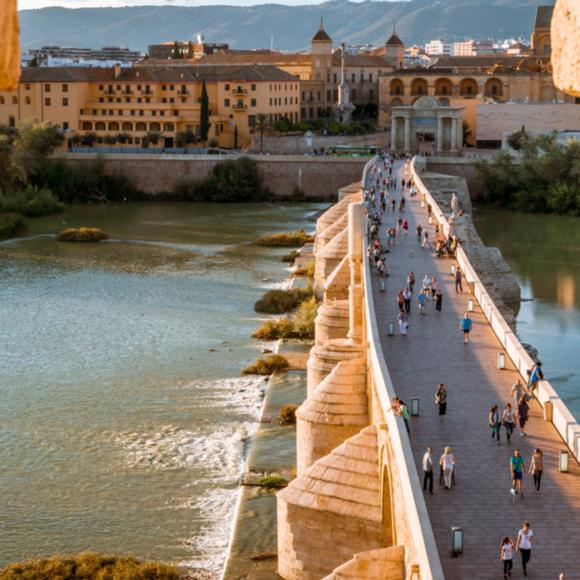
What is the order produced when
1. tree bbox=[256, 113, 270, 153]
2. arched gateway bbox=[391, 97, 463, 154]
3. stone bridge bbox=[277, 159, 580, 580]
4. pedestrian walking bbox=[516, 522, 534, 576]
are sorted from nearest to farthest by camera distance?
1. pedestrian walking bbox=[516, 522, 534, 576]
2. stone bridge bbox=[277, 159, 580, 580]
3. arched gateway bbox=[391, 97, 463, 154]
4. tree bbox=[256, 113, 270, 153]

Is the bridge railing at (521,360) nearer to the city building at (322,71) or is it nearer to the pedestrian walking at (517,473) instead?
the pedestrian walking at (517,473)

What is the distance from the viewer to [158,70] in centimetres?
7188

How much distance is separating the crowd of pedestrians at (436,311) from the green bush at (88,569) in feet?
11.2

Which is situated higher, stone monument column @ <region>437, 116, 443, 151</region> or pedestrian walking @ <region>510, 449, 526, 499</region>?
stone monument column @ <region>437, 116, 443, 151</region>

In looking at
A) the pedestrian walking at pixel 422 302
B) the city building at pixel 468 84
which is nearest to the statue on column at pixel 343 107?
the city building at pixel 468 84

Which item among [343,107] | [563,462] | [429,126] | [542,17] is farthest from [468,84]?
[563,462]

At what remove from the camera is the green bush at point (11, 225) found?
4785 cm

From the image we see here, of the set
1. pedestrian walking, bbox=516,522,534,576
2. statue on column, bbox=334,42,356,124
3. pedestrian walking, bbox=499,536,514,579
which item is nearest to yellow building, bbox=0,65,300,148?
statue on column, bbox=334,42,356,124

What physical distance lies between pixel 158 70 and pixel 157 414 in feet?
174

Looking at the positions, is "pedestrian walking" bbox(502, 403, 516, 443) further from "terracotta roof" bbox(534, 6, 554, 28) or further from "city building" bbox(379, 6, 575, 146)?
"terracotta roof" bbox(534, 6, 554, 28)

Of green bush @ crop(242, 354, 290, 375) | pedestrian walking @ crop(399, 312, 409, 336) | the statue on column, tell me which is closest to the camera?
pedestrian walking @ crop(399, 312, 409, 336)

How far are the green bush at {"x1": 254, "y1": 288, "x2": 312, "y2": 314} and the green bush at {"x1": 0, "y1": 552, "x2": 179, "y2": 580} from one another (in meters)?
17.3

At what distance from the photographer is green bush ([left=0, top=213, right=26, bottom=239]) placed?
4785cm

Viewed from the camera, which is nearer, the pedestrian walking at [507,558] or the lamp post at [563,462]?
the pedestrian walking at [507,558]
